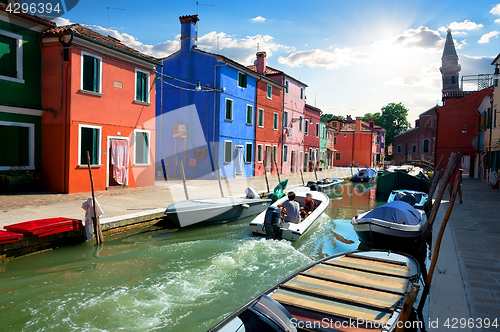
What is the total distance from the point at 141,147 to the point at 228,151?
766 cm

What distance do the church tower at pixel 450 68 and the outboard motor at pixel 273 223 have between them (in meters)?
56.7

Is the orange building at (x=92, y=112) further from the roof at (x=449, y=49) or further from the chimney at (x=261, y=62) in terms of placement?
the roof at (x=449, y=49)

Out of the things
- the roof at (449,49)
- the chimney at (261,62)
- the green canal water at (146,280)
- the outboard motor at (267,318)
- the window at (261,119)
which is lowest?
the green canal water at (146,280)

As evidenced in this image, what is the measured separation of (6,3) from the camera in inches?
488

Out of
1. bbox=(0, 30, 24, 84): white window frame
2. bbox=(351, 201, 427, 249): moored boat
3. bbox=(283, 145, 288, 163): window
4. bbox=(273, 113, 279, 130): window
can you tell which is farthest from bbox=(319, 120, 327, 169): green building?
bbox=(0, 30, 24, 84): white window frame

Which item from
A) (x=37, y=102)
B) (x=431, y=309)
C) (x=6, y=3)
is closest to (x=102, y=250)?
(x=431, y=309)

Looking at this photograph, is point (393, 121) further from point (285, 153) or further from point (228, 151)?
point (228, 151)

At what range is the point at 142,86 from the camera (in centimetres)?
1619

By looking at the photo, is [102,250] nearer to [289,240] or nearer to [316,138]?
[289,240]

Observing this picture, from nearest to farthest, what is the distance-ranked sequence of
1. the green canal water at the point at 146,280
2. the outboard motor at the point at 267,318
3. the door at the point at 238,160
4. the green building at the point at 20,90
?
the outboard motor at the point at 267,318
the green canal water at the point at 146,280
the green building at the point at 20,90
the door at the point at 238,160

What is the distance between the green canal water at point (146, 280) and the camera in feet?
17.0

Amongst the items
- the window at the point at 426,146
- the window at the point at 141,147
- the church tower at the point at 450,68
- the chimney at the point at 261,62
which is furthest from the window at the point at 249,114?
the church tower at the point at 450,68

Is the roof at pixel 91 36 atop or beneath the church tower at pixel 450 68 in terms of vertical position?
beneath

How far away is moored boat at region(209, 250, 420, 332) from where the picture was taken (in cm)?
355
